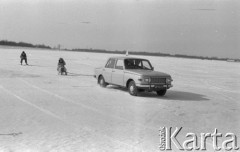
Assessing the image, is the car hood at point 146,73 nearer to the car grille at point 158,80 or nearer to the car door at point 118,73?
the car grille at point 158,80

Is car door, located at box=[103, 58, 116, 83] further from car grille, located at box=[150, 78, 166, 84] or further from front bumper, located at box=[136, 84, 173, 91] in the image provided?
car grille, located at box=[150, 78, 166, 84]

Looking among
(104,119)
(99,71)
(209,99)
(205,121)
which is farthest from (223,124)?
(99,71)

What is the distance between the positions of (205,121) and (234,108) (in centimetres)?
315

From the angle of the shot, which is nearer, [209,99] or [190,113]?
[190,113]

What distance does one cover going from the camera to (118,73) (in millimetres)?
17016

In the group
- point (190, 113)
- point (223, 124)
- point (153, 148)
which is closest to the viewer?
point (153, 148)

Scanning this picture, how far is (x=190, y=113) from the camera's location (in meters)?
12.3

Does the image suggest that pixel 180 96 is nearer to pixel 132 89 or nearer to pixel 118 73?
pixel 132 89

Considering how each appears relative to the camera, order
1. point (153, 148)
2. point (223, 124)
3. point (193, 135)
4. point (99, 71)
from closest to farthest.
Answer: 1. point (153, 148)
2. point (193, 135)
3. point (223, 124)
4. point (99, 71)

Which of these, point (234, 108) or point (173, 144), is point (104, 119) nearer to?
point (173, 144)
